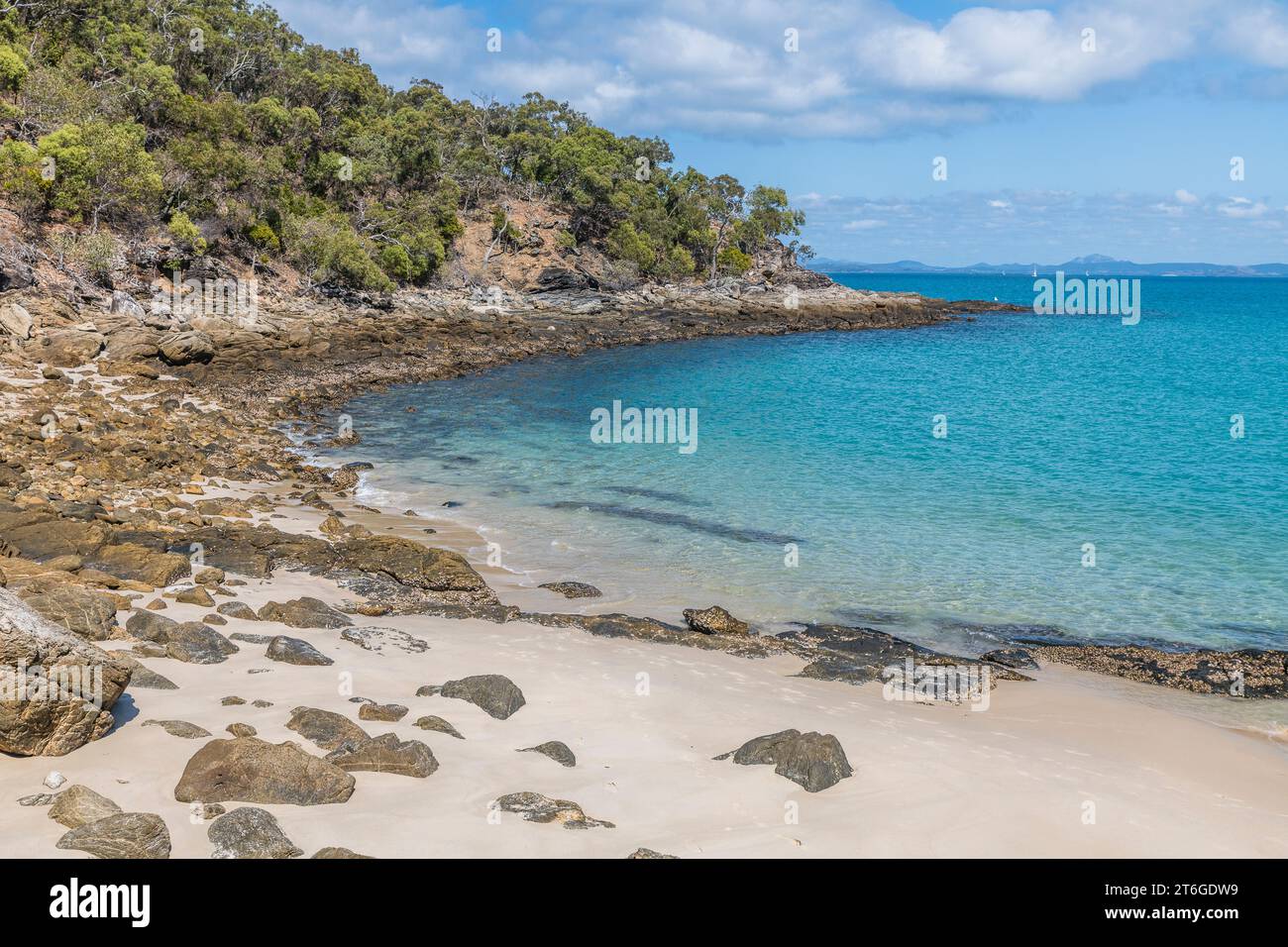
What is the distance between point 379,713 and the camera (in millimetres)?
8891

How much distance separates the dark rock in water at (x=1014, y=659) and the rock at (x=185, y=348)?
104 feet

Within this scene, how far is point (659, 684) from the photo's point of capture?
1137 centimetres

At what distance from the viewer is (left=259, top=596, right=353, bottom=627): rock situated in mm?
11953

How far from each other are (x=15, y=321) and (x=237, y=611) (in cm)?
2514

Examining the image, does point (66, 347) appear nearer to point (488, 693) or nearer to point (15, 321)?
point (15, 321)

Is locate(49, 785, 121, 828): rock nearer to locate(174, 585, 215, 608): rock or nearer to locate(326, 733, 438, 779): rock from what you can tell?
locate(326, 733, 438, 779): rock

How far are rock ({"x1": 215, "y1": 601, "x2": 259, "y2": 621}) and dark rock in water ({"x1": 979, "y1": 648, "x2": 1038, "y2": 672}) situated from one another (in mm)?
10386

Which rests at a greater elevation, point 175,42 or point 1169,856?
point 175,42

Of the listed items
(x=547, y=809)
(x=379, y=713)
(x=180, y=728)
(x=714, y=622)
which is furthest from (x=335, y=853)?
(x=714, y=622)

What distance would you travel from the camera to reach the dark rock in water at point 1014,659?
13.3 m

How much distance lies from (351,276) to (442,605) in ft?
154

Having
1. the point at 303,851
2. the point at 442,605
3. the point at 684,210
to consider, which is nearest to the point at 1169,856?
the point at 303,851

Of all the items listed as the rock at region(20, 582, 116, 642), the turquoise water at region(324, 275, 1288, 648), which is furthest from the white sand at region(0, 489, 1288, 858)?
the turquoise water at region(324, 275, 1288, 648)
